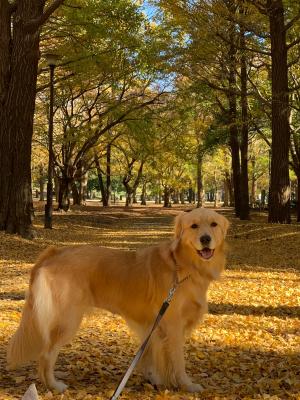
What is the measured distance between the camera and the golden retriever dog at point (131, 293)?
3.91m

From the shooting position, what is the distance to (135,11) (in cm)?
1808

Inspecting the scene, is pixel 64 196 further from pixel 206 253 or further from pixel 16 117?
pixel 206 253

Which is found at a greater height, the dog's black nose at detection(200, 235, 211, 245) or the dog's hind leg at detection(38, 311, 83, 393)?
the dog's black nose at detection(200, 235, 211, 245)

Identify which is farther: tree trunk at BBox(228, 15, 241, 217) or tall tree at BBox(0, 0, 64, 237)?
tree trunk at BBox(228, 15, 241, 217)

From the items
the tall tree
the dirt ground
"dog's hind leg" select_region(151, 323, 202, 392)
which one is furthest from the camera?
the tall tree

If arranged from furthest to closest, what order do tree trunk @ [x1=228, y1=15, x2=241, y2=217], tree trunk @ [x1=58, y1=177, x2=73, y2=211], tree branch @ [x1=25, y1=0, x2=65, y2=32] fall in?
tree trunk @ [x1=58, y1=177, x2=73, y2=211], tree trunk @ [x1=228, y1=15, x2=241, y2=217], tree branch @ [x1=25, y1=0, x2=65, y2=32]

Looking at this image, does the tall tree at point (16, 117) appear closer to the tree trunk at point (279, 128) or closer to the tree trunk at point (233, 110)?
the tree trunk at point (233, 110)

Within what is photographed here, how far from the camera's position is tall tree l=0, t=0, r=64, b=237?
13953mm

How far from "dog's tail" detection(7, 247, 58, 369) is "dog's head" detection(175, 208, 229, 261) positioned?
3.60ft

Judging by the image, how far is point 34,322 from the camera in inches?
154

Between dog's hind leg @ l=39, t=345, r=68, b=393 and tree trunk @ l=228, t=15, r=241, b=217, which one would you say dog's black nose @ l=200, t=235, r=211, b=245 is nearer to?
dog's hind leg @ l=39, t=345, r=68, b=393

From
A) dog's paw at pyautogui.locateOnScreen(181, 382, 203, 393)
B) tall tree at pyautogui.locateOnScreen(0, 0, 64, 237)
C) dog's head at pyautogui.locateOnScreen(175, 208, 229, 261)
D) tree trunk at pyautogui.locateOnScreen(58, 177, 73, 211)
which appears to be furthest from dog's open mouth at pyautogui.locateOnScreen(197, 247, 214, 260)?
tree trunk at pyautogui.locateOnScreen(58, 177, 73, 211)

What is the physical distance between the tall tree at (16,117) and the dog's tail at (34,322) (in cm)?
1056

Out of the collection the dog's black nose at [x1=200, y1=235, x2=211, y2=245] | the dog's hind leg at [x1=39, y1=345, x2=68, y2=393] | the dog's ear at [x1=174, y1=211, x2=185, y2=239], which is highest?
the dog's ear at [x1=174, y1=211, x2=185, y2=239]
